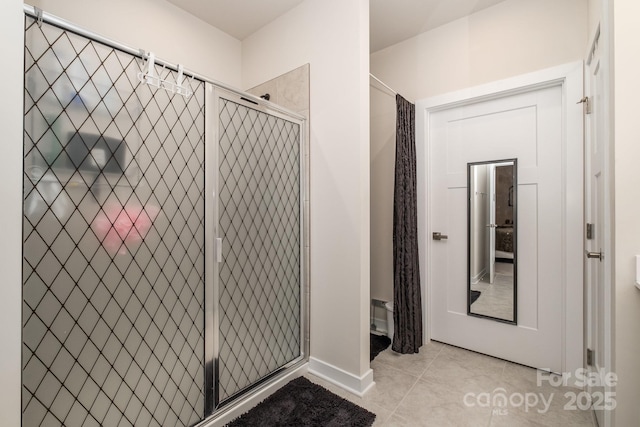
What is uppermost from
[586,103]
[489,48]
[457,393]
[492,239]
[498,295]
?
[489,48]

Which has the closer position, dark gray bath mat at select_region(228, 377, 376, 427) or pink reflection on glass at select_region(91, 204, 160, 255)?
pink reflection on glass at select_region(91, 204, 160, 255)

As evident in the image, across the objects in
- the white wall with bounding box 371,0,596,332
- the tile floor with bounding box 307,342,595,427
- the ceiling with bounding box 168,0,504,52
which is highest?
the ceiling with bounding box 168,0,504,52

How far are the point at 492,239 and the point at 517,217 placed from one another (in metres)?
0.23

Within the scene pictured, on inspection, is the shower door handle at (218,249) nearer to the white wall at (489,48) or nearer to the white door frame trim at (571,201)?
the white wall at (489,48)

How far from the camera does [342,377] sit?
179cm

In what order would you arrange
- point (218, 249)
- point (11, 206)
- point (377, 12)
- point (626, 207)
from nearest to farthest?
point (11, 206) < point (626, 207) < point (218, 249) < point (377, 12)

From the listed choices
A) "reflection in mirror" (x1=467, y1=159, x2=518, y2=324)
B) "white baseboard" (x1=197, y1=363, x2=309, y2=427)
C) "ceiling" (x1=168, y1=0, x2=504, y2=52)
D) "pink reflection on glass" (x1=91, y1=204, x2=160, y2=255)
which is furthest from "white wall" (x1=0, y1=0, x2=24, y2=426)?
"reflection in mirror" (x1=467, y1=159, x2=518, y2=324)

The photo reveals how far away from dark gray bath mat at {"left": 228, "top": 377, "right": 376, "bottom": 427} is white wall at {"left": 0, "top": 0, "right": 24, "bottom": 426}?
102cm

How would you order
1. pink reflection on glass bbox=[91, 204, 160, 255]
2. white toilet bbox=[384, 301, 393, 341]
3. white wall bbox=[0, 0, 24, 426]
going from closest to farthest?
white wall bbox=[0, 0, 24, 426]
pink reflection on glass bbox=[91, 204, 160, 255]
white toilet bbox=[384, 301, 393, 341]

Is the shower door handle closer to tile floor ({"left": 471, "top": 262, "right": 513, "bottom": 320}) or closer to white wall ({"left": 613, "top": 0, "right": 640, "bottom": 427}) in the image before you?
white wall ({"left": 613, "top": 0, "right": 640, "bottom": 427})

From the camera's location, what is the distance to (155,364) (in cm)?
124

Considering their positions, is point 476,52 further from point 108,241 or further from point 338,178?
point 108,241

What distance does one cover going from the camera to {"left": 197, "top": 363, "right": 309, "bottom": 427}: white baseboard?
144 cm

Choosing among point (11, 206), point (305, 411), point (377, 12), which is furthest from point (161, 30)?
point (305, 411)
